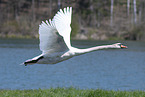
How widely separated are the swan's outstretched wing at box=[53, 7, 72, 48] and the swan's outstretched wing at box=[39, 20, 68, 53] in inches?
5.5

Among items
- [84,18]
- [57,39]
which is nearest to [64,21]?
[57,39]

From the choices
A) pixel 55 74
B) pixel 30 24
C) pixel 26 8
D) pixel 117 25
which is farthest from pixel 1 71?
pixel 26 8

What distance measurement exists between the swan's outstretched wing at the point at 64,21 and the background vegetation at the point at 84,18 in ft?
119

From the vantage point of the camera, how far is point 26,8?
6781cm

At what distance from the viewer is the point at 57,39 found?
808 centimetres

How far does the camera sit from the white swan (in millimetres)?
7809

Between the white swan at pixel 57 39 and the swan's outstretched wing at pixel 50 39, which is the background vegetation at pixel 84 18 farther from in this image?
the swan's outstretched wing at pixel 50 39

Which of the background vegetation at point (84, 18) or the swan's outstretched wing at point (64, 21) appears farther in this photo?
the background vegetation at point (84, 18)

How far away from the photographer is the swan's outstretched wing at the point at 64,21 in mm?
7875

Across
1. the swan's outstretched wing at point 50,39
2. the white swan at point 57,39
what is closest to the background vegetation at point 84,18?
the white swan at point 57,39

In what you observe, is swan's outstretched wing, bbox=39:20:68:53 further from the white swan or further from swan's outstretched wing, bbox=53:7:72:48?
swan's outstretched wing, bbox=53:7:72:48

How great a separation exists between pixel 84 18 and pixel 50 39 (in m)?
55.8

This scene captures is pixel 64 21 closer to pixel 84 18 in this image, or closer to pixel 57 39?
pixel 57 39

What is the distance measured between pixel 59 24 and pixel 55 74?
26.8 feet
